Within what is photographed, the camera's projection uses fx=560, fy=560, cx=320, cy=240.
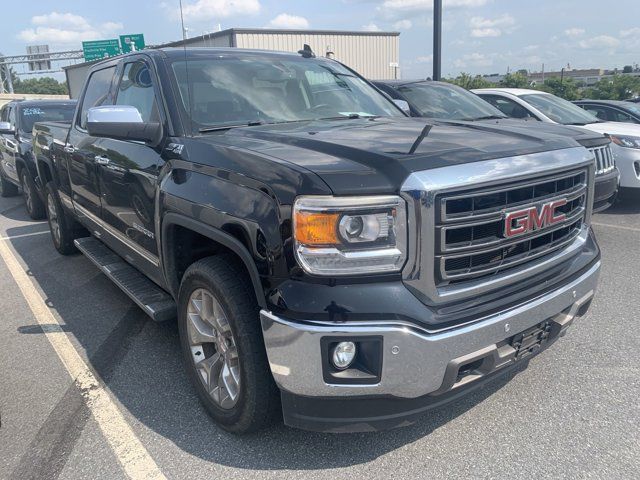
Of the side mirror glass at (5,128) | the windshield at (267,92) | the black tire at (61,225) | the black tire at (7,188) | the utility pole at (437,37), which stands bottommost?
the black tire at (7,188)

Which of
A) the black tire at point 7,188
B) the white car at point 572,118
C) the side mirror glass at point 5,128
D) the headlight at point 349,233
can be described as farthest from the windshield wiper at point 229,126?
the black tire at point 7,188

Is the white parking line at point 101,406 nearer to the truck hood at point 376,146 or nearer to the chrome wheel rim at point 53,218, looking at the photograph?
the chrome wheel rim at point 53,218

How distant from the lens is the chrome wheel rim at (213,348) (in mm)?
2723

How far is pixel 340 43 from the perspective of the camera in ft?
94.3

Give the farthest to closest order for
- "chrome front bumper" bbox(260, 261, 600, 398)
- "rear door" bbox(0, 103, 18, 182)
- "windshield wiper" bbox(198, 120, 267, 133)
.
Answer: "rear door" bbox(0, 103, 18, 182)
"windshield wiper" bbox(198, 120, 267, 133)
"chrome front bumper" bbox(260, 261, 600, 398)

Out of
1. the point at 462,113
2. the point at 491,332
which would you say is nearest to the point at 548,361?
the point at 491,332

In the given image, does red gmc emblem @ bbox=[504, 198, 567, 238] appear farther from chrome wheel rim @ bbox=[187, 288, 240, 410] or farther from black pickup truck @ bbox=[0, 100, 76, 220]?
black pickup truck @ bbox=[0, 100, 76, 220]

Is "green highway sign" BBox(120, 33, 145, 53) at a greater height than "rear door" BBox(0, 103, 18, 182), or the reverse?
"green highway sign" BBox(120, 33, 145, 53)

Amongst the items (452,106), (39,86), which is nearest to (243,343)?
(452,106)

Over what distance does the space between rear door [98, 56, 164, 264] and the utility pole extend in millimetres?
9539

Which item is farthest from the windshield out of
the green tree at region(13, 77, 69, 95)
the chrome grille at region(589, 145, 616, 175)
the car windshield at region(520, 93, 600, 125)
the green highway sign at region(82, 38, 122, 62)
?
the green tree at region(13, 77, 69, 95)

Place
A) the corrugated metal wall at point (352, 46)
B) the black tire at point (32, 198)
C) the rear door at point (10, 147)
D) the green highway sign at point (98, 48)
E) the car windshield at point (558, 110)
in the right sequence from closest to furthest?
the car windshield at point (558, 110)
the black tire at point (32, 198)
the rear door at point (10, 147)
the corrugated metal wall at point (352, 46)
the green highway sign at point (98, 48)

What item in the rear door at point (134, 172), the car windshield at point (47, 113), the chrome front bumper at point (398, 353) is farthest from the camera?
the car windshield at point (47, 113)

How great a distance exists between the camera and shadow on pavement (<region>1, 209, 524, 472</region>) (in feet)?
8.80
